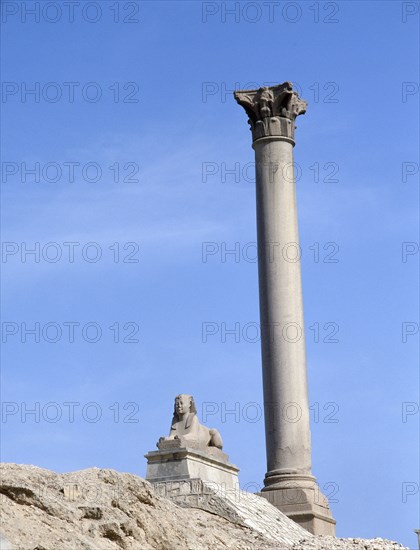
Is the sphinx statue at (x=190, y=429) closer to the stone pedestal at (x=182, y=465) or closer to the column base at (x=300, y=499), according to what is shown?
the stone pedestal at (x=182, y=465)

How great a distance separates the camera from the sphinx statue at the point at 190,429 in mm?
25984

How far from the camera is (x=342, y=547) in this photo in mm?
22328

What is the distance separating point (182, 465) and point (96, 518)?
714 cm

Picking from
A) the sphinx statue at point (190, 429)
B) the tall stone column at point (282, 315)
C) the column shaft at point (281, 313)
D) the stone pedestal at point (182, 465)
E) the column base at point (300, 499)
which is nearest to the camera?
the stone pedestal at point (182, 465)

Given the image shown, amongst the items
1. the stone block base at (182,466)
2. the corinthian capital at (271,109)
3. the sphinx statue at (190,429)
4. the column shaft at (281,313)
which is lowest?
the stone block base at (182,466)

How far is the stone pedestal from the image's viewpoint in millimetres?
24656

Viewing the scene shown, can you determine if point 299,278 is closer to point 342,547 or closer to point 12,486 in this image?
point 342,547

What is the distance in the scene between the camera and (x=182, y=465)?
971 inches

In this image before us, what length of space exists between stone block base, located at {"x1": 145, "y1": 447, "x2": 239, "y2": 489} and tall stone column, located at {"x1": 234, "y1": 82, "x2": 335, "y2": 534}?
3270 millimetres

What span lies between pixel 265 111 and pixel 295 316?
19.1 feet

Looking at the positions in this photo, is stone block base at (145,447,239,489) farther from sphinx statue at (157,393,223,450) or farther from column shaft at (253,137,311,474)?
column shaft at (253,137,311,474)

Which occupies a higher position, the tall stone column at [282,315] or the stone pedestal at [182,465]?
the tall stone column at [282,315]

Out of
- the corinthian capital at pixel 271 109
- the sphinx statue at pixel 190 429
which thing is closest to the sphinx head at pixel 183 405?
the sphinx statue at pixel 190 429

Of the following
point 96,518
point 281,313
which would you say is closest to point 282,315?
point 281,313
